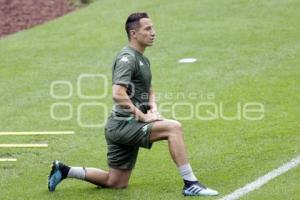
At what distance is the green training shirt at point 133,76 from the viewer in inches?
321

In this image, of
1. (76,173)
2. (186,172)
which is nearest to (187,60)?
(76,173)

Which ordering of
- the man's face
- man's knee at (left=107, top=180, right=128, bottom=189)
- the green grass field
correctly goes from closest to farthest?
the man's face, man's knee at (left=107, top=180, right=128, bottom=189), the green grass field

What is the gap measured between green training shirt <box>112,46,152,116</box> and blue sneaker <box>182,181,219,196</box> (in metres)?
0.96

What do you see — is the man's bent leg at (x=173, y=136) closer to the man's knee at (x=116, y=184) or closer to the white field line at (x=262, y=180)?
the white field line at (x=262, y=180)

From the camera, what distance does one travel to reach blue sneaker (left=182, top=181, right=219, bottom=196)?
8125 mm

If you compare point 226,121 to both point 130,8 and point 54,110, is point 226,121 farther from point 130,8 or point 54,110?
point 130,8

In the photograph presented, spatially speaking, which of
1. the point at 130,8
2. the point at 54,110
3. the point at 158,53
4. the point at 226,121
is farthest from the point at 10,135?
the point at 130,8

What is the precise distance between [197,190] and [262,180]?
880 millimetres

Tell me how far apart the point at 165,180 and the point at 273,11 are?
10.3 m

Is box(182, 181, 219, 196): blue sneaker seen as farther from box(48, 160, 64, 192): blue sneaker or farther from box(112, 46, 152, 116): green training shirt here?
box(48, 160, 64, 192): blue sneaker

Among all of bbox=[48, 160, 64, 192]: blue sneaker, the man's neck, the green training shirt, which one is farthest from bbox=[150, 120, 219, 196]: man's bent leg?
bbox=[48, 160, 64, 192]: blue sneaker

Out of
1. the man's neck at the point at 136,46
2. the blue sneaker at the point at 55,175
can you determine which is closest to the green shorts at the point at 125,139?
the blue sneaker at the point at 55,175

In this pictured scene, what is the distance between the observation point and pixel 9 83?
14656 mm

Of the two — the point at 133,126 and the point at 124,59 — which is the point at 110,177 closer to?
the point at 133,126
